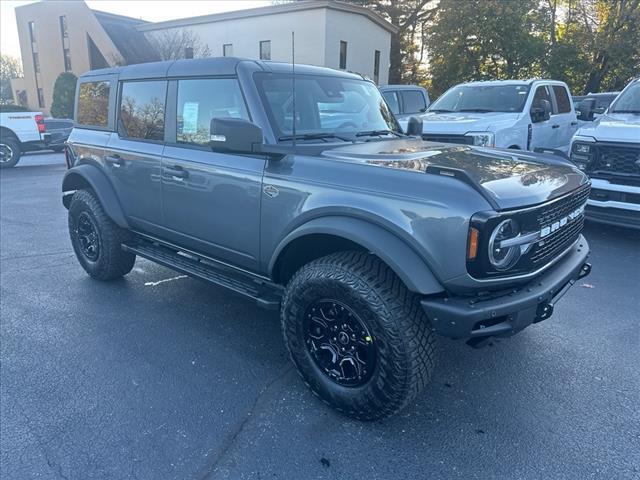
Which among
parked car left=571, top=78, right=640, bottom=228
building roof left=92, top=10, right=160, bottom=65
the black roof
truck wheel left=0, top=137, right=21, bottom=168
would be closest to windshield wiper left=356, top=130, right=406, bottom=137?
the black roof

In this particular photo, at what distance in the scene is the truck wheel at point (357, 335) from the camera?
2.57m

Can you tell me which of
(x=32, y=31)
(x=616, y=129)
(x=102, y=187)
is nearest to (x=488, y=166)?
(x=102, y=187)

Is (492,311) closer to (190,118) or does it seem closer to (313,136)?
(313,136)

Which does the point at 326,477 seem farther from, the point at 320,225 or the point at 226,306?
the point at 226,306

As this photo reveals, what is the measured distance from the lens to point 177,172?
3.72 metres

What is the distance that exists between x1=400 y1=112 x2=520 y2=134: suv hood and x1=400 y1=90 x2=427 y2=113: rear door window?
3344 millimetres

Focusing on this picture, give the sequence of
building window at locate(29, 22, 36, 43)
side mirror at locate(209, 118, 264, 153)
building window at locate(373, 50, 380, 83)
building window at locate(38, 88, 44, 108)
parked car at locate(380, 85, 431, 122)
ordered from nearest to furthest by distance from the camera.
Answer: side mirror at locate(209, 118, 264, 153)
parked car at locate(380, 85, 431, 122)
building window at locate(373, 50, 380, 83)
building window at locate(29, 22, 36, 43)
building window at locate(38, 88, 44, 108)

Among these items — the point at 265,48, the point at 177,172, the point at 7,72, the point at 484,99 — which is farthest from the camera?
the point at 7,72

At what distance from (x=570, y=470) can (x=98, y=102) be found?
15.7 feet

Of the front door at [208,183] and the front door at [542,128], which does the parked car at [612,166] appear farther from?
the front door at [208,183]

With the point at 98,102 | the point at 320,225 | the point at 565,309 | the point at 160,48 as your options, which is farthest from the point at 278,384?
the point at 160,48

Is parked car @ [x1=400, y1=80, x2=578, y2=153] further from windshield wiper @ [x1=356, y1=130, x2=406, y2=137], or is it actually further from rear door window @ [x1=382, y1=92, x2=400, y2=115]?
windshield wiper @ [x1=356, y1=130, x2=406, y2=137]

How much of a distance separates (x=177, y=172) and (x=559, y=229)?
266cm

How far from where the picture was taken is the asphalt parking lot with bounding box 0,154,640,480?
2.51 meters
